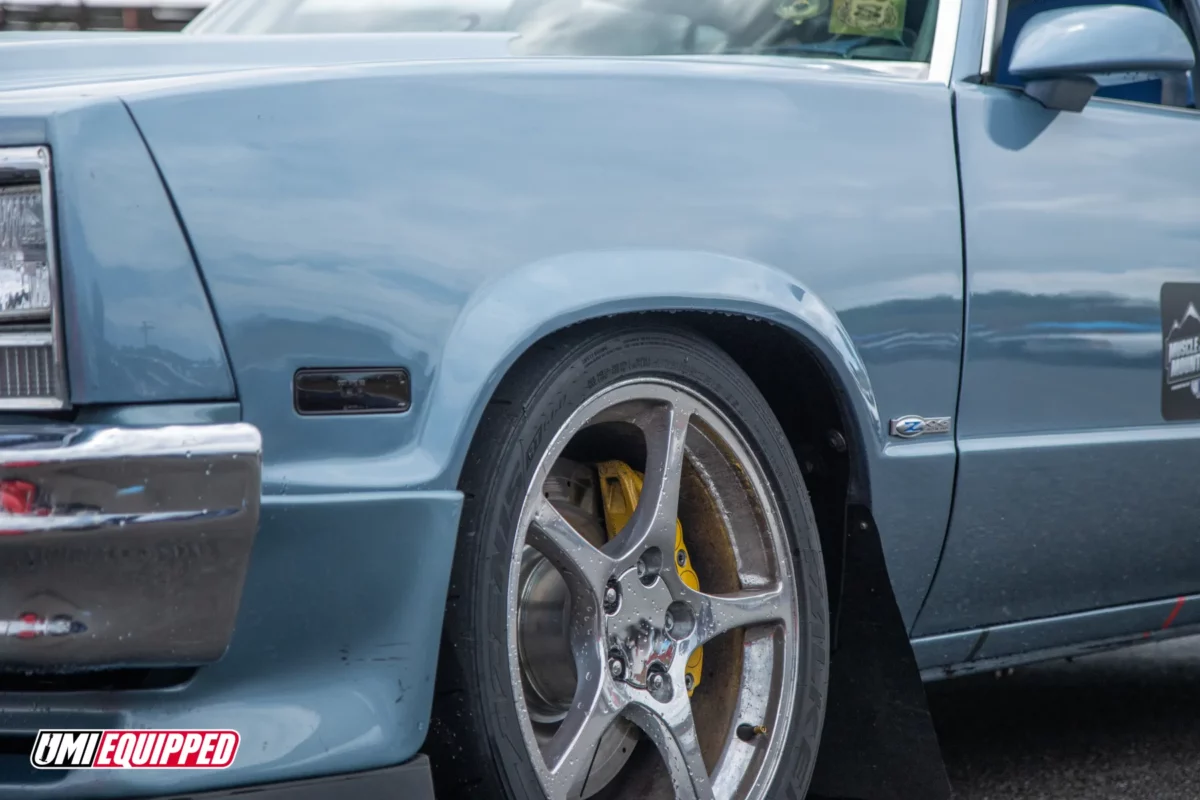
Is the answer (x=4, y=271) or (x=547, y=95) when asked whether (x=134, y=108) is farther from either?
(x=547, y=95)

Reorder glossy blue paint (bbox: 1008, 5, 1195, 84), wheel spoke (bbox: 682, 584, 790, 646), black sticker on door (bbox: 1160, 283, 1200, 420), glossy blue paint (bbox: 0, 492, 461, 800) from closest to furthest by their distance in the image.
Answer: glossy blue paint (bbox: 0, 492, 461, 800), wheel spoke (bbox: 682, 584, 790, 646), glossy blue paint (bbox: 1008, 5, 1195, 84), black sticker on door (bbox: 1160, 283, 1200, 420)

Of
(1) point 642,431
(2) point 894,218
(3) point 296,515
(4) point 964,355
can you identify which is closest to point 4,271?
(3) point 296,515

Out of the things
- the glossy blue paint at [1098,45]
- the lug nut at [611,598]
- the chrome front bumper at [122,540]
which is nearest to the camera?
the chrome front bumper at [122,540]

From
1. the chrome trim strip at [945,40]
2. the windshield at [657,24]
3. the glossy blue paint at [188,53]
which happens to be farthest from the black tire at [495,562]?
the chrome trim strip at [945,40]

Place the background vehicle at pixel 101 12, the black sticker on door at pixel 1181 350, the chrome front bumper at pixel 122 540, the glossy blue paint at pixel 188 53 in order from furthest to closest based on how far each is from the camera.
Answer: the background vehicle at pixel 101 12 < the black sticker on door at pixel 1181 350 < the glossy blue paint at pixel 188 53 < the chrome front bumper at pixel 122 540

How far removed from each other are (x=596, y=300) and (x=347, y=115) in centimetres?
40

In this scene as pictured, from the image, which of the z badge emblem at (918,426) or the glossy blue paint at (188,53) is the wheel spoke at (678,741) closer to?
the z badge emblem at (918,426)

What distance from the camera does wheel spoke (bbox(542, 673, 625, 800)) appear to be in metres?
2.22

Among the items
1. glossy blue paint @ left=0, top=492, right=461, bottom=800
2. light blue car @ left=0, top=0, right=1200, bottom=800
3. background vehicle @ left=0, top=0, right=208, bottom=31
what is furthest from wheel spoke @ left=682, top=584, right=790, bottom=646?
background vehicle @ left=0, top=0, right=208, bottom=31

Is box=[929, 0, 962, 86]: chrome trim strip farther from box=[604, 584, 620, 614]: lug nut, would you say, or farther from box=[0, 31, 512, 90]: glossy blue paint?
box=[604, 584, 620, 614]: lug nut

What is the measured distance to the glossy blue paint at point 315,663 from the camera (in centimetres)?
186

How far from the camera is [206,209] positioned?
73.9 inches

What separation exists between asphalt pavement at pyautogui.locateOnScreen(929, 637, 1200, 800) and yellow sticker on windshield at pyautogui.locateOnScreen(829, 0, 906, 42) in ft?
4.90

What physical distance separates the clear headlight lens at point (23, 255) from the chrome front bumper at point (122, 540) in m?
0.15
